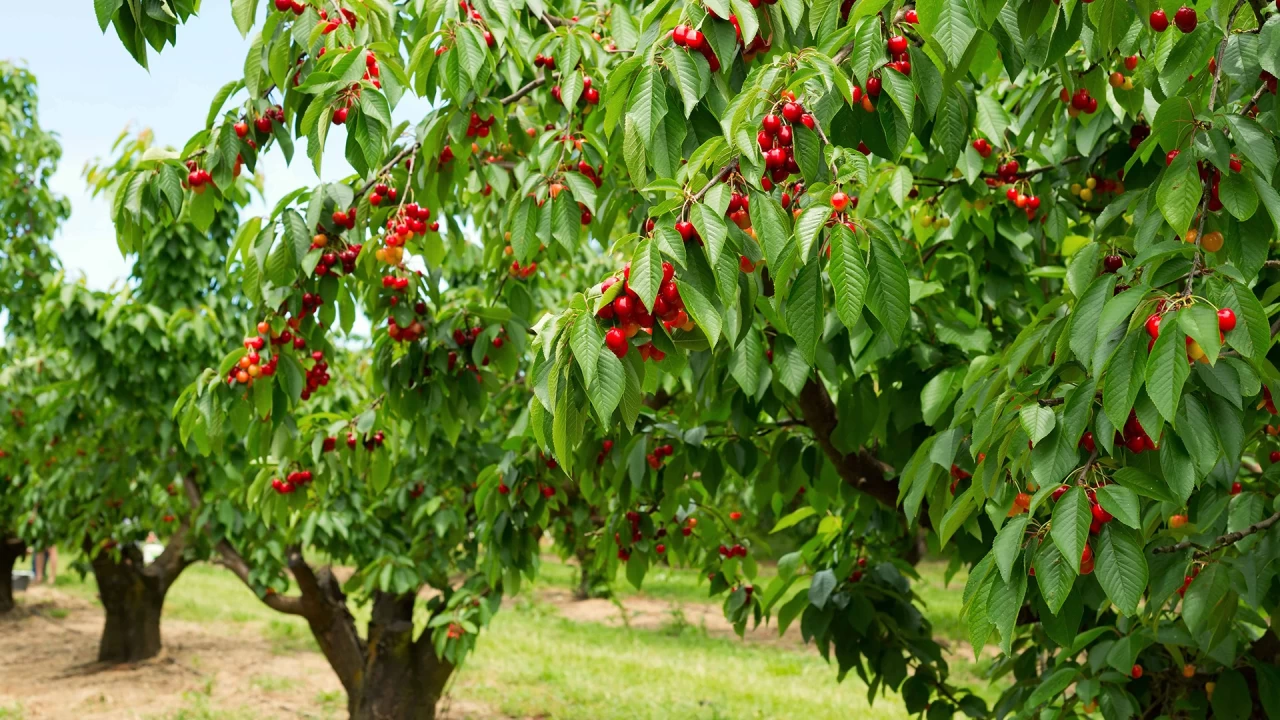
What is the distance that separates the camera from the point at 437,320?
2.74 meters

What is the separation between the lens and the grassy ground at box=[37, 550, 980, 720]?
8578 mm

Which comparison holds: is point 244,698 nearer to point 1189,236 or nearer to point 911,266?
point 911,266

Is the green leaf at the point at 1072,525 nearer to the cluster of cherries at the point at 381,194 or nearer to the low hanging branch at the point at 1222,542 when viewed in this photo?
the low hanging branch at the point at 1222,542

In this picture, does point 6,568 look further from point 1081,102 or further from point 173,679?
point 1081,102

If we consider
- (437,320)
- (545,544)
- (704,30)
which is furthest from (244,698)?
(545,544)

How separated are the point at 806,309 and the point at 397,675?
5892 millimetres

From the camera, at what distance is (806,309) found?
1.31 metres

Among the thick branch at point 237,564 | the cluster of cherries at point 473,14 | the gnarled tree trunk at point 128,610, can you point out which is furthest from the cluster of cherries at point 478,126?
the gnarled tree trunk at point 128,610

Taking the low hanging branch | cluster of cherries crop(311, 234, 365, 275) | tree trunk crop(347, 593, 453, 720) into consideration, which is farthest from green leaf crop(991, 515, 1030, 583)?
tree trunk crop(347, 593, 453, 720)

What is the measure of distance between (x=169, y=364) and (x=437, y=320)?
358 cm

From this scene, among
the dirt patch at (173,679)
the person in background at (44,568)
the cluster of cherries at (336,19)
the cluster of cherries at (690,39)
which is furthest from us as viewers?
the person in background at (44,568)

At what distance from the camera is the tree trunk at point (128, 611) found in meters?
10.0


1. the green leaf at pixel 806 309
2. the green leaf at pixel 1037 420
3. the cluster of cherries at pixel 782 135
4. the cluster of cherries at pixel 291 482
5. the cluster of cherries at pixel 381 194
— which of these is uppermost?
the cluster of cherries at pixel 381 194

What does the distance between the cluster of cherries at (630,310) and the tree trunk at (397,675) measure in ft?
18.5
